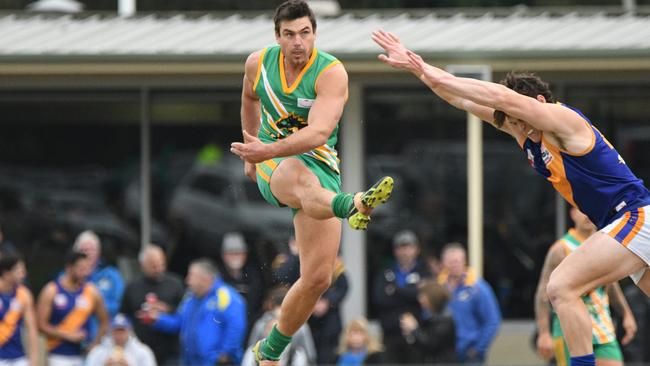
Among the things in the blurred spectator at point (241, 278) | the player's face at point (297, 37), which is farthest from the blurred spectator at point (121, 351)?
the player's face at point (297, 37)

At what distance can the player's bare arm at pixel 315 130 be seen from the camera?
8.64m

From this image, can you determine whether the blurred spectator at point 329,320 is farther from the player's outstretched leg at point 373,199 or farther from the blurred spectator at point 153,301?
the player's outstretched leg at point 373,199

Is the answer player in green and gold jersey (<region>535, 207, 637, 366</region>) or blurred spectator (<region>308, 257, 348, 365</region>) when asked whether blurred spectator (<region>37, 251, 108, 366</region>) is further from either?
player in green and gold jersey (<region>535, 207, 637, 366</region>)

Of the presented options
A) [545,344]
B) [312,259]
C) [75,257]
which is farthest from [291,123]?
[75,257]

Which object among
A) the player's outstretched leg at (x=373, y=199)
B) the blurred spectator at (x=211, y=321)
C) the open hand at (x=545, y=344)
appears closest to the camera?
the player's outstretched leg at (x=373, y=199)

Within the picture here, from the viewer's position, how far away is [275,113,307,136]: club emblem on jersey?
907 cm

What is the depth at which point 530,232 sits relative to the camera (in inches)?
643

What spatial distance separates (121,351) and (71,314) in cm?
98

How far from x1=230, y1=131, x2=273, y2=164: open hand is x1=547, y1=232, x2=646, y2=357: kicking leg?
1.98 meters

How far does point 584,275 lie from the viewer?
888cm

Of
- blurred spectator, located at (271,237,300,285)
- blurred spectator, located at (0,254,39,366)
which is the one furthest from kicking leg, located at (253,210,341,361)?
blurred spectator, located at (0,254,39,366)

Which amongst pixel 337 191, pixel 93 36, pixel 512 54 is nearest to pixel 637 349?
pixel 512 54

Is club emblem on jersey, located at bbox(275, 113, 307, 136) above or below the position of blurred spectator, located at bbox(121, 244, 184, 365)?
above

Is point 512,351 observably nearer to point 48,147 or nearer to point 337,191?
point 48,147
